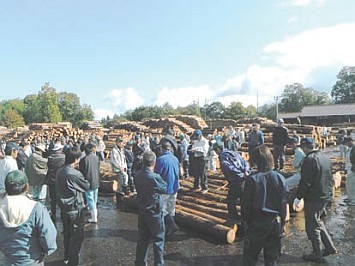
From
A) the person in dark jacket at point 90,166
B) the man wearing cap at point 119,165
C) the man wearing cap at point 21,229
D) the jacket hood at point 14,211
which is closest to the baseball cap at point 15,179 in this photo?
the man wearing cap at point 21,229

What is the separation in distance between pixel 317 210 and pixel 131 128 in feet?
117

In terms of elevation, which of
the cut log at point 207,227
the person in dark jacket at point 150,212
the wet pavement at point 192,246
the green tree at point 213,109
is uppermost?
the green tree at point 213,109

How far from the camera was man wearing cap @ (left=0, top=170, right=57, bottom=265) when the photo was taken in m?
3.22

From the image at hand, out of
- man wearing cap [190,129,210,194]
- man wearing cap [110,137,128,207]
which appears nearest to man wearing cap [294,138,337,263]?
man wearing cap [190,129,210,194]

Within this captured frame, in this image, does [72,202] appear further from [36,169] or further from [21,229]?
[36,169]

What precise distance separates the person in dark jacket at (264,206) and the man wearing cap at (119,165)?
6.52m

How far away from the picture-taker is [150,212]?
16.8 feet

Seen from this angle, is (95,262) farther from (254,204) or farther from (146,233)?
(254,204)

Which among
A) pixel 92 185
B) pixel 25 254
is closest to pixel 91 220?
pixel 92 185

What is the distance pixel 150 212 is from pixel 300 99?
72118 millimetres

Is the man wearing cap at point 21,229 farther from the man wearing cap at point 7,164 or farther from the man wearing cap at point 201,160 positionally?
the man wearing cap at point 201,160

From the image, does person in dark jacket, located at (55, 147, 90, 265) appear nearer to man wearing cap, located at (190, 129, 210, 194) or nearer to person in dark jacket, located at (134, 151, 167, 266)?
person in dark jacket, located at (134, 151, 167, 266)

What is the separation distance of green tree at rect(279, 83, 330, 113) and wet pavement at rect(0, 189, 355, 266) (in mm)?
66118

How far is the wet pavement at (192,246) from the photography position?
5855 mm
